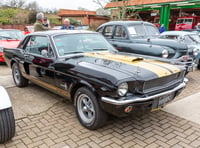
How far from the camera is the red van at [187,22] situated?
1975cm

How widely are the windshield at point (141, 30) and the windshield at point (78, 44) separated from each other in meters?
2.55

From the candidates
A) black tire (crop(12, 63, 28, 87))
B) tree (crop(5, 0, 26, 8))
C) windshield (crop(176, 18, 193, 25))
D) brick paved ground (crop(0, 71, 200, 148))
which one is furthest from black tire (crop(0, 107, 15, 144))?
tree (crop(5, 0, 26, 8))

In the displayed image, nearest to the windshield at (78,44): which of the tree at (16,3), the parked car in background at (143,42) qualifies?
the parked car in background at (143,42)

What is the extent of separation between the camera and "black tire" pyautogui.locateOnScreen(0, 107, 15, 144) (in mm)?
2844

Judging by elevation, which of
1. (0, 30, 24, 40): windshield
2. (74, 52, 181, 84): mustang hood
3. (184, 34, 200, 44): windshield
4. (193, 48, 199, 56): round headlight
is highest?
(0, 30, 24, 40): windshield

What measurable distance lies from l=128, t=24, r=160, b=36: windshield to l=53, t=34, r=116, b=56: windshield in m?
2.55

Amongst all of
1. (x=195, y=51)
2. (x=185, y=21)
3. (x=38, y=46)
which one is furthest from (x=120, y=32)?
(x=185, y=21)

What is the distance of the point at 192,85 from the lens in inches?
230

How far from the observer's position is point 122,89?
9.16 ft

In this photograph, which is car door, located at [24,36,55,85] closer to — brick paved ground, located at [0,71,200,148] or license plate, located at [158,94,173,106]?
brick paved ground, located at [0,71,200,148]

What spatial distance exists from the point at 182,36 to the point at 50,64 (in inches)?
234

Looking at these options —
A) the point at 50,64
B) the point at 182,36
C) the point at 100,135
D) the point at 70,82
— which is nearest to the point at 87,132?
the point at 100,135

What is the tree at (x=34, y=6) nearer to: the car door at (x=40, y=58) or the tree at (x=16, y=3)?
the tree at (x=16, y=3)

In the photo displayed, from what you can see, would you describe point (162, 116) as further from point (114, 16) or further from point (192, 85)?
point (114, 16)
